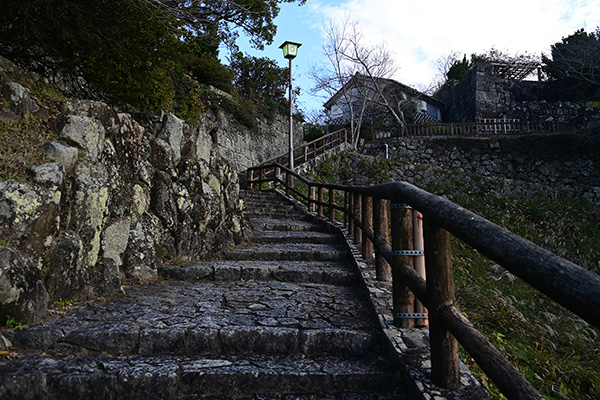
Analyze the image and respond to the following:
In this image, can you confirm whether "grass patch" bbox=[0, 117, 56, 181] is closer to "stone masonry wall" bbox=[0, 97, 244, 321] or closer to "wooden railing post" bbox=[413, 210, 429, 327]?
"stone masonry wall" bbox=[0, 97, 244, 321]

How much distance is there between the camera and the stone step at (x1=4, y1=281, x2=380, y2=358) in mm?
2334

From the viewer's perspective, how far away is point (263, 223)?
7.34 m

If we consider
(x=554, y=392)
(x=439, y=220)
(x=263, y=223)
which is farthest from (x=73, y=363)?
(x=263, y=223)

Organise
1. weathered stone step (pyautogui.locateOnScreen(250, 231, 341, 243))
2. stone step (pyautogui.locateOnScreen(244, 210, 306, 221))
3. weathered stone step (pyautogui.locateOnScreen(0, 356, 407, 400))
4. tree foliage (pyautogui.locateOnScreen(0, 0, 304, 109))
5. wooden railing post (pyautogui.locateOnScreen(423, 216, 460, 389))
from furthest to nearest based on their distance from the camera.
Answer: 1. stone step (pyautogui.locateOnScreen(244, 210, 306, 221))
2. weathered stone step (pyautogui.locateOnScreen(250, 231, 341, 243))
3. tree foliage (pyautogui.locateOnScreen(0, 0, 304, 109))
4. weathered stone step (pyautogui.locateOnScreen(0, 356, 407, 400))
5. wooden railing post (pyautogui.locateOnScreen(423, 216, 460, 389))

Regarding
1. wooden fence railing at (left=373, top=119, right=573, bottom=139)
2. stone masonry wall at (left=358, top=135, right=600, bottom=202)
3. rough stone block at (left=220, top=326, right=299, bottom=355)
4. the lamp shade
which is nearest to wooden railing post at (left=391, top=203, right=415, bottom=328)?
rough stone block at (left=220, top=326, right=299, bottom=355)

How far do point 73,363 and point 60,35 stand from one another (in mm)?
3566

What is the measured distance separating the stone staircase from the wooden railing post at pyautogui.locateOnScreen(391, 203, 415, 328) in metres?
0.24

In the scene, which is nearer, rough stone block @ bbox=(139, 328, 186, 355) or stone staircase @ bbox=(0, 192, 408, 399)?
stone staircase @ bbox=(0, 192, 408, 399)

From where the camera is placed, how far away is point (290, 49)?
11516 mm

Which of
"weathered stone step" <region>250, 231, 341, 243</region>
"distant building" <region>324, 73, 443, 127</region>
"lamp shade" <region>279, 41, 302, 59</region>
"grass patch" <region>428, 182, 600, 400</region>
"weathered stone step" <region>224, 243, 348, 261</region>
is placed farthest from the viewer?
"distant building" <region>324, 73, 443, 127</region>

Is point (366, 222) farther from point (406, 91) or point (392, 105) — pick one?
point (406, 91)

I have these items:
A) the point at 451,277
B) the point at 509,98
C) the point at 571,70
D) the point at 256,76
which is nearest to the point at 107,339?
the point at 451,277

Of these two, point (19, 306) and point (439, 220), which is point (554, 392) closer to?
point (439, 220)

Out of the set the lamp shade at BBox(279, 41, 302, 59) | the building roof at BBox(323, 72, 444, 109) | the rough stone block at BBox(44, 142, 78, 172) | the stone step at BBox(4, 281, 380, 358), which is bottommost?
the stone step at BBox(4, 281, 380, 358)
